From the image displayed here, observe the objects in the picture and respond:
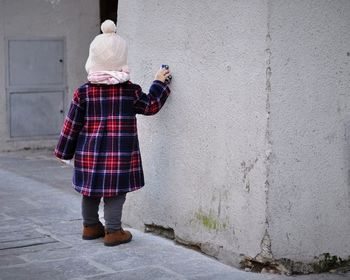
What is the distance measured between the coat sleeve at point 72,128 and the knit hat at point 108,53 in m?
0.23

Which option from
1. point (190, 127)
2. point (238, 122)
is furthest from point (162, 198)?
point (238, 122)

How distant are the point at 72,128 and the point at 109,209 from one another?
60cm

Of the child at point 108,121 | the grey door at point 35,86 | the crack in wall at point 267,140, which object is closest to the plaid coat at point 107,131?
the child at point 108,121

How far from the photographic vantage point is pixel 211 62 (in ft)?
16.6

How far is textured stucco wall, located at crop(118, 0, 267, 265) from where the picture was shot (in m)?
4.74

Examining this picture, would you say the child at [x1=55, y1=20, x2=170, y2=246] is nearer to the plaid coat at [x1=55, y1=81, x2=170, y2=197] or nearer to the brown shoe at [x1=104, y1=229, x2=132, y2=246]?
the plaid coat at [x1=55, y1=81, x2=170, y2=197]

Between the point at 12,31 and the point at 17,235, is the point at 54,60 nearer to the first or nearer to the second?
the point at 12,31

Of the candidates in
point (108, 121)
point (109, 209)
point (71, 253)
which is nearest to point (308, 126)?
point (108, 121)

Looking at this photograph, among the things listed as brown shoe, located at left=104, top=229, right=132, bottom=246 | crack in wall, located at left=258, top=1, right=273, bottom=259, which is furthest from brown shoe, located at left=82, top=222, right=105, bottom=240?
crack in wall, located at left=258, top=1, right=273, bottom=259

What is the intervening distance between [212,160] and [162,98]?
581mm

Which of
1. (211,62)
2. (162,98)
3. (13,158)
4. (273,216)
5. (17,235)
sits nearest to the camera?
(273,216)

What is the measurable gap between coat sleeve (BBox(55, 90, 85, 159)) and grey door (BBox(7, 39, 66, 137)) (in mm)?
4588

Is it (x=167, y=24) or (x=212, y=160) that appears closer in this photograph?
(x=212, y=160)

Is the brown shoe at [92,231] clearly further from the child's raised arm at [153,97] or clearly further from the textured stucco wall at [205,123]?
the child's raised arm at [153,97]
